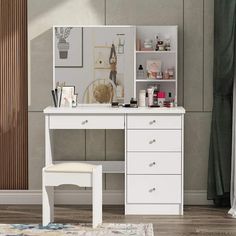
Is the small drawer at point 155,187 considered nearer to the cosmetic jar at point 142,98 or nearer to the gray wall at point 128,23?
the gray wall at point 128,23

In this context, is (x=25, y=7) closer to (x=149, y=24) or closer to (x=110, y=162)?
(x=149, y=24)

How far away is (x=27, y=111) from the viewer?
6184 millimetres

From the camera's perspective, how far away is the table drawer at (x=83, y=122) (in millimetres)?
5617

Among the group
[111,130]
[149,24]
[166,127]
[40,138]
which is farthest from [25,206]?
[149,24]

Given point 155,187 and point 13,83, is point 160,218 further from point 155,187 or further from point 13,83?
point 13,83

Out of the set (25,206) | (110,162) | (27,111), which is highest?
(27,111)

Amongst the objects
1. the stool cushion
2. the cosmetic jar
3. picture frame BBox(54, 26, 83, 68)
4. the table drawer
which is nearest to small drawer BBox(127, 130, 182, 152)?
the table drawer

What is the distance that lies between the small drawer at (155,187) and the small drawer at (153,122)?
385 mm

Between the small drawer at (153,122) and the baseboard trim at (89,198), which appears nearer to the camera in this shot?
the small drawer at (153,122)

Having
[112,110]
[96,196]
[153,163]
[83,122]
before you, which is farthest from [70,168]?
[153,163]

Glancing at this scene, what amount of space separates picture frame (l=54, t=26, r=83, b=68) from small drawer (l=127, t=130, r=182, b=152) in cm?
85

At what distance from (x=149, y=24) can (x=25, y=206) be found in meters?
1.82

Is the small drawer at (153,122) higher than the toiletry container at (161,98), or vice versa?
the toiletry container at (161,98)

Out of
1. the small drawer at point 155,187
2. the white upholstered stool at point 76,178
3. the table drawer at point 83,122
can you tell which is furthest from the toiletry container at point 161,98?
the white upholstered stool at point 76,178
